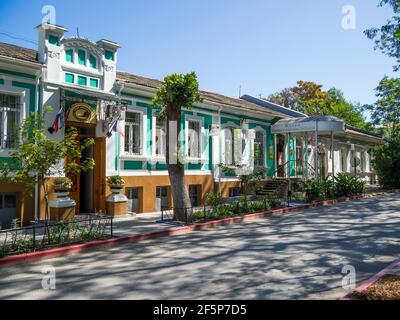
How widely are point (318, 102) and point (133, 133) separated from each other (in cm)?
3265

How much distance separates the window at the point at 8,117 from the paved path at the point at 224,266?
4.99 meters

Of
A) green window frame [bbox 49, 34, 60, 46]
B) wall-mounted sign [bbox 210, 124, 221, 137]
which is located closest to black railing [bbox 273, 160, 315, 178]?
wall-mounted sign [bbox 210, 124, 221, 137]

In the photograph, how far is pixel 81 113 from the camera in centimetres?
1311

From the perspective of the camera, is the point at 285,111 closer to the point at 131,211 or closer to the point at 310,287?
the point at 131,211

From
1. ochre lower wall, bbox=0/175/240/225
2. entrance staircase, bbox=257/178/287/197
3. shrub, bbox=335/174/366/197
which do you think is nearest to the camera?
ochre lower wall, bbox=0/175/240/225

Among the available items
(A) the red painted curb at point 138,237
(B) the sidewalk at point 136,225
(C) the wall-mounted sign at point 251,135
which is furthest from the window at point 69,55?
(C) the wall-mounted sign at point 251,135

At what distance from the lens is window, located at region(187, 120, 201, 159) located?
1795cm

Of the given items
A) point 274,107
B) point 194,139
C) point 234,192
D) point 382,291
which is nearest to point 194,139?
point 194,139

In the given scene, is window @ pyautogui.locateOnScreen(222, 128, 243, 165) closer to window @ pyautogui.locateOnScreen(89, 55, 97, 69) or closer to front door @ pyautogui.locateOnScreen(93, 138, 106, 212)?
front door @ pyautogui.locateOnScreen(93, 138, 106, 212)

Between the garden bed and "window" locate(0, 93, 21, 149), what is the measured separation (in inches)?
404

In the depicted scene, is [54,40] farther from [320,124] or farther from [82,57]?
[320,124]
